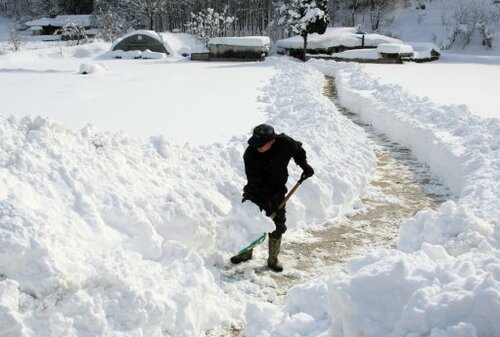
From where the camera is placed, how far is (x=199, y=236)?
5.56 m

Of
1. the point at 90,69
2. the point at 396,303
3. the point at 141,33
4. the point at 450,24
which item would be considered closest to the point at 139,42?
the point at 141,33

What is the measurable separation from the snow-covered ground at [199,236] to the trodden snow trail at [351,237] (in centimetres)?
19

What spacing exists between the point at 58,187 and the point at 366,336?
132 inches

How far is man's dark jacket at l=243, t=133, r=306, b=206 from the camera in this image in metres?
5.17

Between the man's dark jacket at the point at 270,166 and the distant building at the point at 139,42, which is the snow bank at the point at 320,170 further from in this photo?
the distant building at the point at 139,42

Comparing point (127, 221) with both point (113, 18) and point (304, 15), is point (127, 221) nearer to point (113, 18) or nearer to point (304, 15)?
point (304, 15)

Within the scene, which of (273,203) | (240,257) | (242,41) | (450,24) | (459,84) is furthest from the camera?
(450,24)

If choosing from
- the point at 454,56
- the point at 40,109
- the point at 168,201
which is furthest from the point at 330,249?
the point at 454,56

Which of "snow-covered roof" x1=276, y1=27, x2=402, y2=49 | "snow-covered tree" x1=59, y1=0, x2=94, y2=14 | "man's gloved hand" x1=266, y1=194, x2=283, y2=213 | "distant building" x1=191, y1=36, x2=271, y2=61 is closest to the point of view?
"man's gloved hand" x1=266, y1=194, x2=283, y2=213

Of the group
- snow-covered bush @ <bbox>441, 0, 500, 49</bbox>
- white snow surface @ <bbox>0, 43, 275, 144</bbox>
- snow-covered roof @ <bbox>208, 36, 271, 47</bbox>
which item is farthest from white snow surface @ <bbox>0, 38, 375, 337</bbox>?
snow-covered bush @ <bbox>441, 0, 500, 49</bbox>

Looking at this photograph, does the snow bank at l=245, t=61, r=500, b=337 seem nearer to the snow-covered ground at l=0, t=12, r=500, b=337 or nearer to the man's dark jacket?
the snow-covered ground at l=0, t=12, r=500, b=337

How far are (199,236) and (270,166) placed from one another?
3.71 ft

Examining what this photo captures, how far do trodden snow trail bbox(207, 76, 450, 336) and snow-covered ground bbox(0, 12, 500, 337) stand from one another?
Result: 19cm

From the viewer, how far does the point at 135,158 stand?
6184 millimetres
